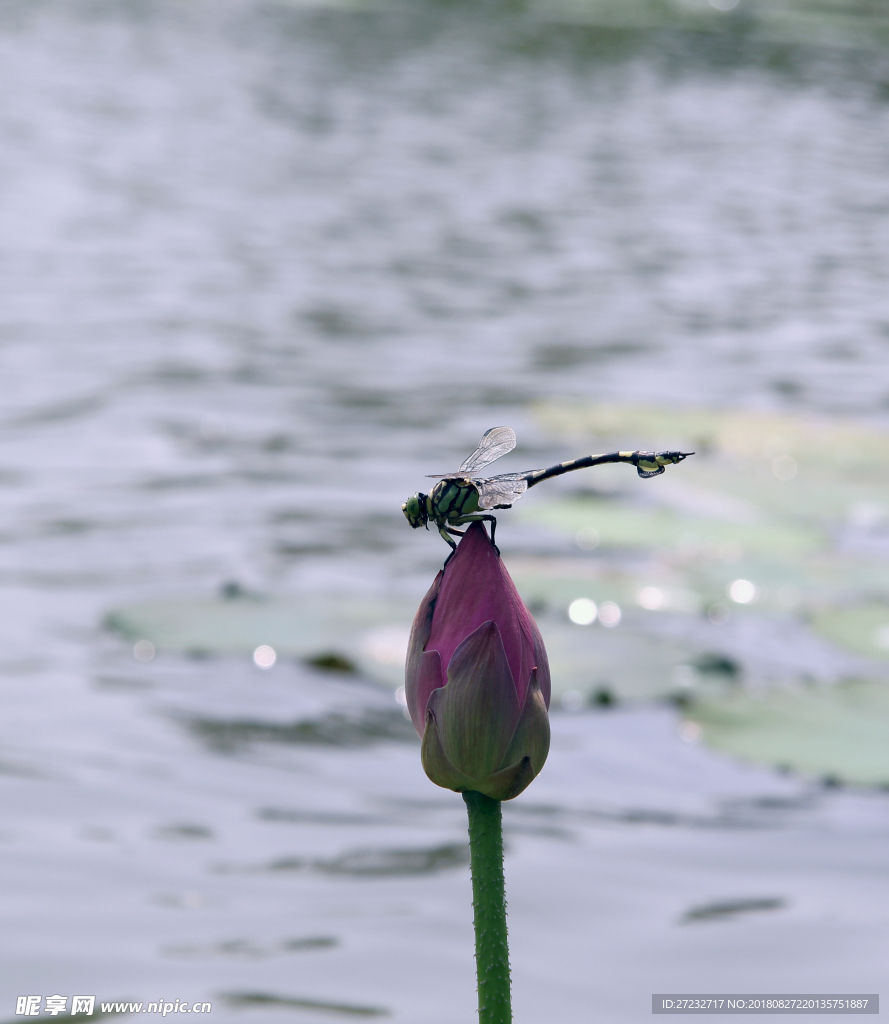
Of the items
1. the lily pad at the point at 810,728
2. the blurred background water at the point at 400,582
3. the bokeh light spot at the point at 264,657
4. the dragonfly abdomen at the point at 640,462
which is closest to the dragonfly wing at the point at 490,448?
the dragonfly abdomen at the point at 640,462

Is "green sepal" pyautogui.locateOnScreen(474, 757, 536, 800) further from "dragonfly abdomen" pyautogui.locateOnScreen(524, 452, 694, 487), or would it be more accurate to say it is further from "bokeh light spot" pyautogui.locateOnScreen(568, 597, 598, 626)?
"bokeh light spot" pyautogui.locateOnScreen(568, 597, 598, 626)

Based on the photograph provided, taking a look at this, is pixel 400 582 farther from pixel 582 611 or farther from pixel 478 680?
pixel 478 680

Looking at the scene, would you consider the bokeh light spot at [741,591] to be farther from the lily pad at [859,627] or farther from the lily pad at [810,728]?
the lily pad at [810,728]

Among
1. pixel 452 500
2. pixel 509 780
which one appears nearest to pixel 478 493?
pixel 452 500

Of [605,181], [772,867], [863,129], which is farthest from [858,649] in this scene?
[863,129]

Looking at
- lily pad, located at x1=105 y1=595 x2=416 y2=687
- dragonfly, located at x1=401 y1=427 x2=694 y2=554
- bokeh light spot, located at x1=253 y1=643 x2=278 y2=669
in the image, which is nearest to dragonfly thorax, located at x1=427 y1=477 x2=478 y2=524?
dragonfly, located at x1=401 y1=427 x2=694 y2=554

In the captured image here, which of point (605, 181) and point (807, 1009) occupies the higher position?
point (605, 181)

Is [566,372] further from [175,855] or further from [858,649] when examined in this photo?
[175,855]
